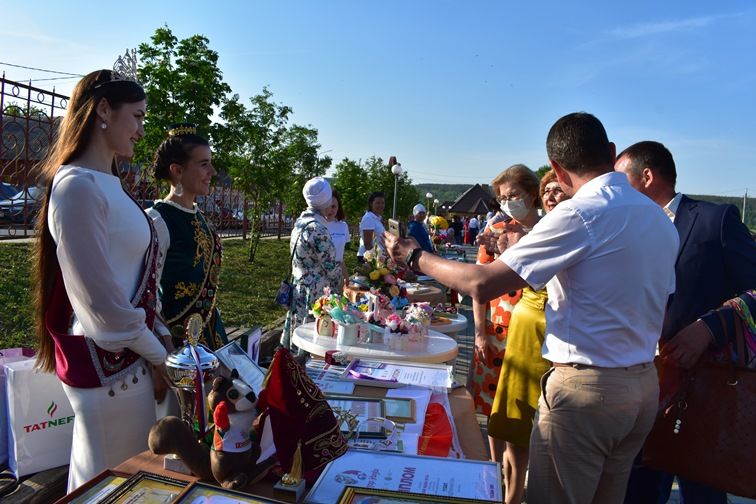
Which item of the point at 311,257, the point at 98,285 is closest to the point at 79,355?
the point at 98,285

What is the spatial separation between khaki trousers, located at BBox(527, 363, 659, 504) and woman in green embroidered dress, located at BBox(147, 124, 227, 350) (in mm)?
1508

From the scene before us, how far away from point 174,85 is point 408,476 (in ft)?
21.8

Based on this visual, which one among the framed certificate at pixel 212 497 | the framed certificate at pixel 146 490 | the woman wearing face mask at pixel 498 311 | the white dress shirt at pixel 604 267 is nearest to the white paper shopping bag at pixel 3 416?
the framed certificate at pixel 146 490

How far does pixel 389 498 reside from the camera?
3.84ft

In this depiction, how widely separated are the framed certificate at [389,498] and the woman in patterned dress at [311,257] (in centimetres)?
321

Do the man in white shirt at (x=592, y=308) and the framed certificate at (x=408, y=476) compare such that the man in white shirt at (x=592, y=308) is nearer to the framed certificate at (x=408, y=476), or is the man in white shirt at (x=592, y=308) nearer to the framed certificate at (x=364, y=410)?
the framed certificate at (x=408, y=476)

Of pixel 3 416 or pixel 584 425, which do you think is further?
pixel 3 416

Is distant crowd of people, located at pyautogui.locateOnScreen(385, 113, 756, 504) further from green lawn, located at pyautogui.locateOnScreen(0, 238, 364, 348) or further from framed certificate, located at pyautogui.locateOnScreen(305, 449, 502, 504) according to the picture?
green lawn, located at pyautogui.locateOnScreen(0, 238, 364, 348)

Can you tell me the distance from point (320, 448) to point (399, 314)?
1994mm

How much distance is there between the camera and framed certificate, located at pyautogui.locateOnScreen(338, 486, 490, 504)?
1152 millimetres

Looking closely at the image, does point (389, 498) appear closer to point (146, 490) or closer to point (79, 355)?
point (146, 490)

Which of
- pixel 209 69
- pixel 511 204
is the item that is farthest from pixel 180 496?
pixel 209 69

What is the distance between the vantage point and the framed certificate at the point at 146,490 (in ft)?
3.49

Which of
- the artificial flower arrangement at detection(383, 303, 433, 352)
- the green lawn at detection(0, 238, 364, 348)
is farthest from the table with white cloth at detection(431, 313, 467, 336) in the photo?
the green lawn at detection(0, 238, 364, 348)
